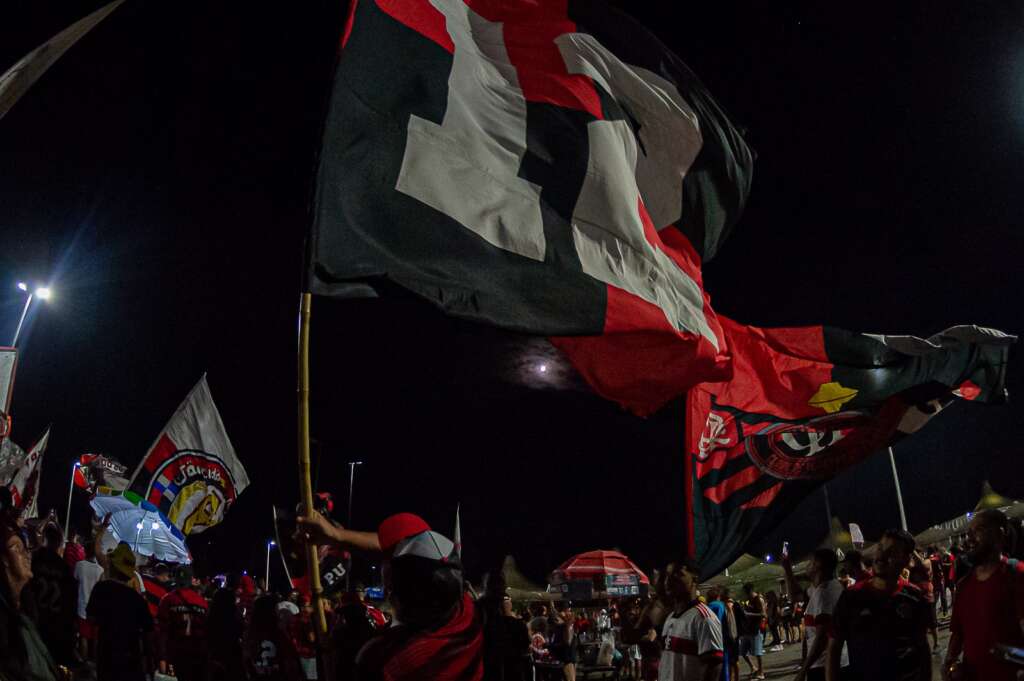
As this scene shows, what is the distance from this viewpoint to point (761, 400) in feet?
33.6

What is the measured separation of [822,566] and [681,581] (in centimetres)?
261

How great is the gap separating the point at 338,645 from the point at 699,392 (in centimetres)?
647

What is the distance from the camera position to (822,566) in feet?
27.2

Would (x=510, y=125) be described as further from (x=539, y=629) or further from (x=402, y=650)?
(x=539, y=629)

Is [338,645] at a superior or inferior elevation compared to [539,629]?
superior

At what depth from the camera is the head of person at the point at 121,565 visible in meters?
7.02

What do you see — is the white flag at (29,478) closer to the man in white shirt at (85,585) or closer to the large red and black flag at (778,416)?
the man in white shirt at (85,585)

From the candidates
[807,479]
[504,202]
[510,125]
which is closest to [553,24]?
[510,125]

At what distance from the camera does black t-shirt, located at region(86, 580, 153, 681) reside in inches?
270

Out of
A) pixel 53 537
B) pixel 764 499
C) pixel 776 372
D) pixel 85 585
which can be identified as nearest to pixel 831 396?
pixel 776 372

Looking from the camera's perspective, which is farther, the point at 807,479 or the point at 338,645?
the point at 807,479

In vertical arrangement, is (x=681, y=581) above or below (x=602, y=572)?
above

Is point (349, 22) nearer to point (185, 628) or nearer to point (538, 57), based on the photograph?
point (538, 57)

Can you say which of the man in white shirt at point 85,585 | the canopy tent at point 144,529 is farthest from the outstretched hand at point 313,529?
the canopy tent at point 144,529
